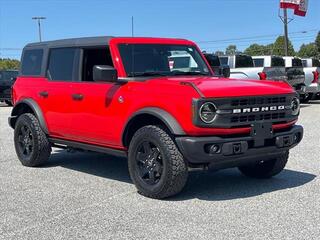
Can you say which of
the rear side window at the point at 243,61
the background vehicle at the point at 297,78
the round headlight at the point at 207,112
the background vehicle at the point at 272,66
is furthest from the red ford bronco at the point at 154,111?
the rear side window at the point at 243,61

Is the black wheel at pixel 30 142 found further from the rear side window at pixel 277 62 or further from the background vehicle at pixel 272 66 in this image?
→ the rear side window at pixel 277 62

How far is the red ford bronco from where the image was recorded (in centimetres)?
580

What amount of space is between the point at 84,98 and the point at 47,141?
1.38 metres

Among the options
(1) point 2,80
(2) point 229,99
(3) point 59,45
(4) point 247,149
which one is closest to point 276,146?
(4) point 247,149

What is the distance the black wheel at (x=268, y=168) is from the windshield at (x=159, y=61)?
145cm

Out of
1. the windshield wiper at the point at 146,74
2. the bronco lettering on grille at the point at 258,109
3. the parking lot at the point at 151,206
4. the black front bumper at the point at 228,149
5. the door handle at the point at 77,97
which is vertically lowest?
the parking lot at the point at 151,206

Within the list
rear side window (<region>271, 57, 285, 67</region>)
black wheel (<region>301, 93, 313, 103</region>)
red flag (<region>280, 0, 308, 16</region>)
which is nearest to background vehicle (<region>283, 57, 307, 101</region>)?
black wheel (<region>301, 93, 313, 103</region>)

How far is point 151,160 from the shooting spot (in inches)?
246

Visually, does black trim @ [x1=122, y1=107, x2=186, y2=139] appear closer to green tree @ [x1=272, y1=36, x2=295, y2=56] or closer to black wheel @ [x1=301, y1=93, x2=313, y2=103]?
black wheel @ [x1=301, y1=93, x2=313, y2=103]

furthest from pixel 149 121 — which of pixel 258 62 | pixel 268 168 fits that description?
pixel 258 62

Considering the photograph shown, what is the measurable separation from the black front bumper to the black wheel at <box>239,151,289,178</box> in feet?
2.24

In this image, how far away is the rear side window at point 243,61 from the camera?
19.2m

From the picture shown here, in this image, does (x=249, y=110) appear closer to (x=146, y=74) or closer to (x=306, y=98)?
(x=146, y=74)

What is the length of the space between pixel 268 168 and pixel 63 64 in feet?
10.6
